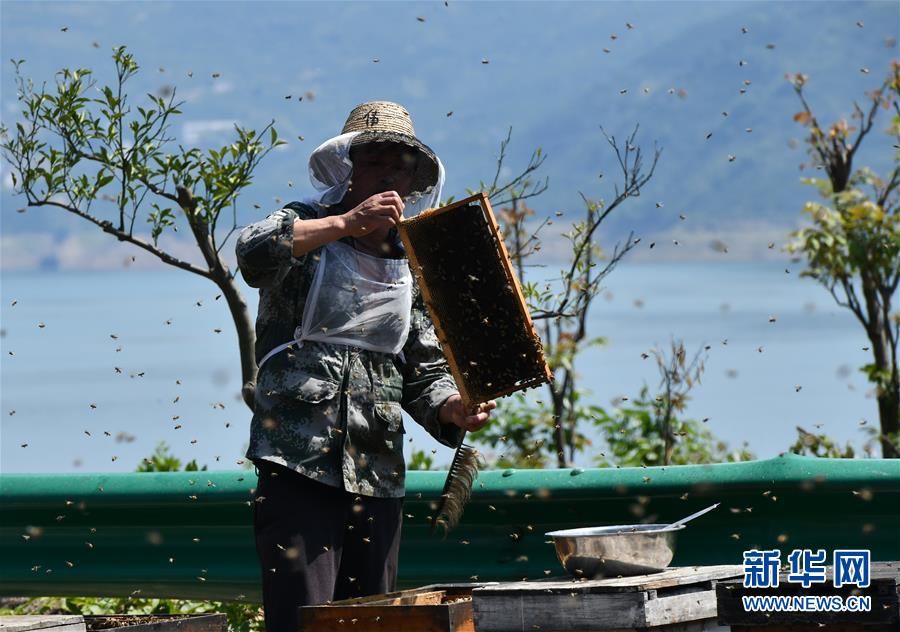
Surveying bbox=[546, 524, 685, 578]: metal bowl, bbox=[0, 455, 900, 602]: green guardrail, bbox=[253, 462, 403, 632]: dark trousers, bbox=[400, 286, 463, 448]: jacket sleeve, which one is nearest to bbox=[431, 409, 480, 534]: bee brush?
bbox=[400, 286, 463, 448]: jacket sleeve

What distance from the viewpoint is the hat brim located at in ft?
12.4

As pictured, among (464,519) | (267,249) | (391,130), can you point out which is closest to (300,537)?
(267,249)

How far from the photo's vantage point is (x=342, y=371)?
147 inches

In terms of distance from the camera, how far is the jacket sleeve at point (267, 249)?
3549mm

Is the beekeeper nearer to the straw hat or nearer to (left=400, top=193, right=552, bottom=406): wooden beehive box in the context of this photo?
the straw hat

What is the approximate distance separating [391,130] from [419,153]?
0.12 m

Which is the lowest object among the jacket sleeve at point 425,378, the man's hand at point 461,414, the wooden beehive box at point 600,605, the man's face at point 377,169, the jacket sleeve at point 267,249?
the wooden beehive box at point 600,605

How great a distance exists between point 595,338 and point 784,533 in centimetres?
434

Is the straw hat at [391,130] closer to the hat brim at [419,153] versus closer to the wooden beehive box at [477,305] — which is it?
the hat brim at [419,153]

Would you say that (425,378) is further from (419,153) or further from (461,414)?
(419,153)

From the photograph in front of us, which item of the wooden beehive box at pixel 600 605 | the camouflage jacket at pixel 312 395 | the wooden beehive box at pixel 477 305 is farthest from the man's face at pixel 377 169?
the wooden beehive box at pixel 600 605

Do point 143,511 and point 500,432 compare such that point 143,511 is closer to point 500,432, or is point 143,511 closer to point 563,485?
point 563,485

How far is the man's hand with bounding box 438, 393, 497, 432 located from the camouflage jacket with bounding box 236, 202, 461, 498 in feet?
0.10

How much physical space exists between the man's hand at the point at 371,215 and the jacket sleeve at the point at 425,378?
0.48 m
